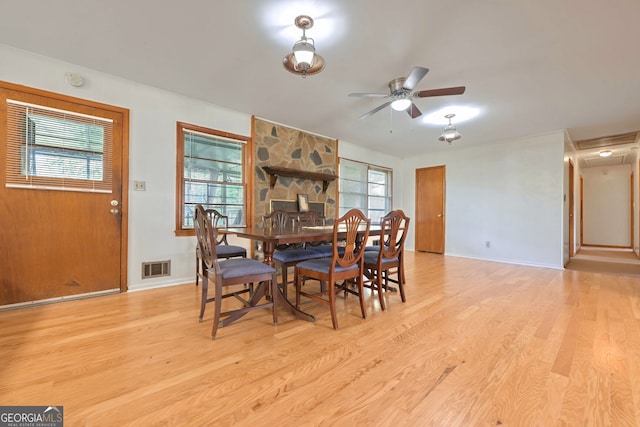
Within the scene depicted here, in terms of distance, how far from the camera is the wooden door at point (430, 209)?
6086 millimetres

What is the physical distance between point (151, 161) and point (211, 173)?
0.74 metres

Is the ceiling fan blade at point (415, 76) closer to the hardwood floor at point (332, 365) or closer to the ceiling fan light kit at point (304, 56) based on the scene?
the ceiling fan light kit at point (304, 56)

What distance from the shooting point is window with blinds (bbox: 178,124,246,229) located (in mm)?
3406

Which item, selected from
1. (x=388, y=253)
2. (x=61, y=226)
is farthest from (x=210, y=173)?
(x=388, y=253)

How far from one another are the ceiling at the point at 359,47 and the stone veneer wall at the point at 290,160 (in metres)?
0.65

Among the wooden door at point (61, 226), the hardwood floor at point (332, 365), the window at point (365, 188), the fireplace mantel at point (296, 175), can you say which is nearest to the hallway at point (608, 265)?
the hardwood floor at point (332, 365)

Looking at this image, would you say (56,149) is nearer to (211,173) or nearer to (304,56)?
(211,173)

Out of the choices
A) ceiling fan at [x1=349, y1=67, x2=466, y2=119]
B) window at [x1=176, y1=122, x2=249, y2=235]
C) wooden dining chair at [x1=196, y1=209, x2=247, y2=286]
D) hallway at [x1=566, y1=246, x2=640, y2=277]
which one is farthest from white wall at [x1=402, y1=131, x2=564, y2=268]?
wooden dining chair at [x1=196, y1=209, x2=247, y2=286]

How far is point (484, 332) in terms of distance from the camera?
79.0 inches

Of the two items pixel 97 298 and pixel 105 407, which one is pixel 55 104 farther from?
pixel 105 407

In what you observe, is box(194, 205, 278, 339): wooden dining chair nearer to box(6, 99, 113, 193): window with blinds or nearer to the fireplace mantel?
box(6, 99, 113, 193): window with blinds

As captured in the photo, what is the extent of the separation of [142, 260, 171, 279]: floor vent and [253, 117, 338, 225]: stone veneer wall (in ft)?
4.38

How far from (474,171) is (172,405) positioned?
20.4 feet

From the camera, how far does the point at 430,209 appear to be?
6.32m
